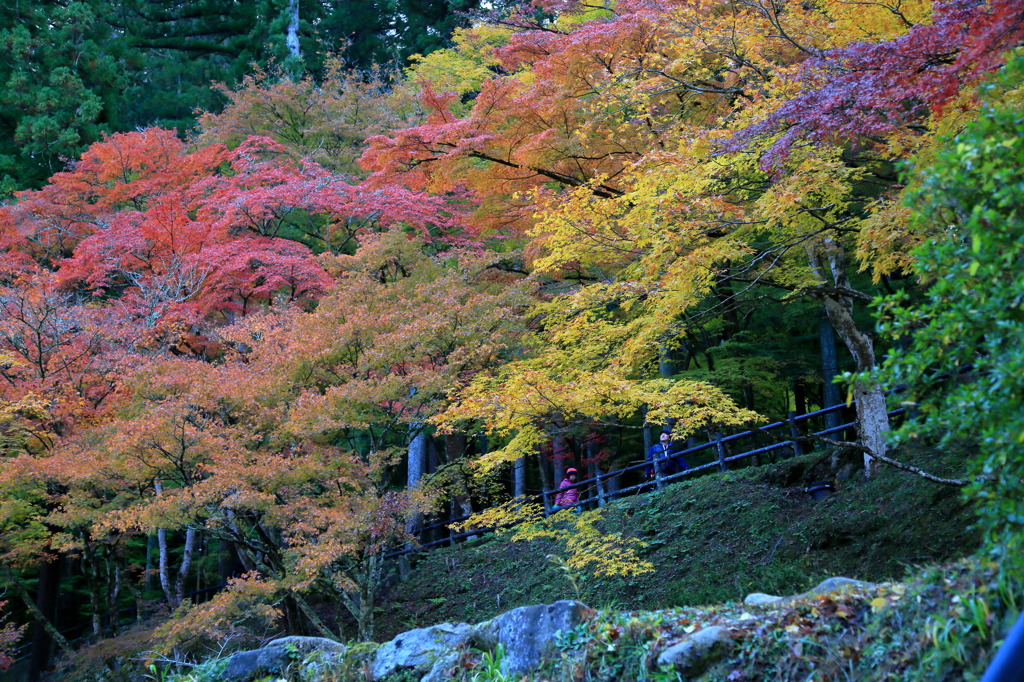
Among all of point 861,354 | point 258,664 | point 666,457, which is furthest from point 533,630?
point 666,457

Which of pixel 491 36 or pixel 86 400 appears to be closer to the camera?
pixel 86 400

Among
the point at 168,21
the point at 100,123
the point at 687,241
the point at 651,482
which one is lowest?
the point at 651,482

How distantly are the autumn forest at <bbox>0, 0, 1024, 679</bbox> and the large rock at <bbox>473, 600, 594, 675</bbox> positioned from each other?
2.16 metres

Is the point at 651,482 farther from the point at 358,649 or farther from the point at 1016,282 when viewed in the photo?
the point at 1016,282

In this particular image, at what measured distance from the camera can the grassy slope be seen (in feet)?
26.3

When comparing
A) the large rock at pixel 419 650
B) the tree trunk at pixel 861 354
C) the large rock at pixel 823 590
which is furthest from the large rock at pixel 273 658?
the tree trunk at pixel 861 354

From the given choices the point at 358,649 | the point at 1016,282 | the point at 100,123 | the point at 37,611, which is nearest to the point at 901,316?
the point at 1016,282

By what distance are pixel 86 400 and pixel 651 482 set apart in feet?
30.9

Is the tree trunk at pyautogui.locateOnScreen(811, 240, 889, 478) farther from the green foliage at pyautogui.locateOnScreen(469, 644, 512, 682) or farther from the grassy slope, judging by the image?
the green foliage at pyautogui.locateOnScreen(469, 644, 512, 682)

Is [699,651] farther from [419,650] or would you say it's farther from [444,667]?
[419,650]

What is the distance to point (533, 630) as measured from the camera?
5.64 meters

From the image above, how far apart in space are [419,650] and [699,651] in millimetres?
2806

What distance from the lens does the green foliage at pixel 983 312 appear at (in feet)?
10.6

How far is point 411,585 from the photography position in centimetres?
1391
